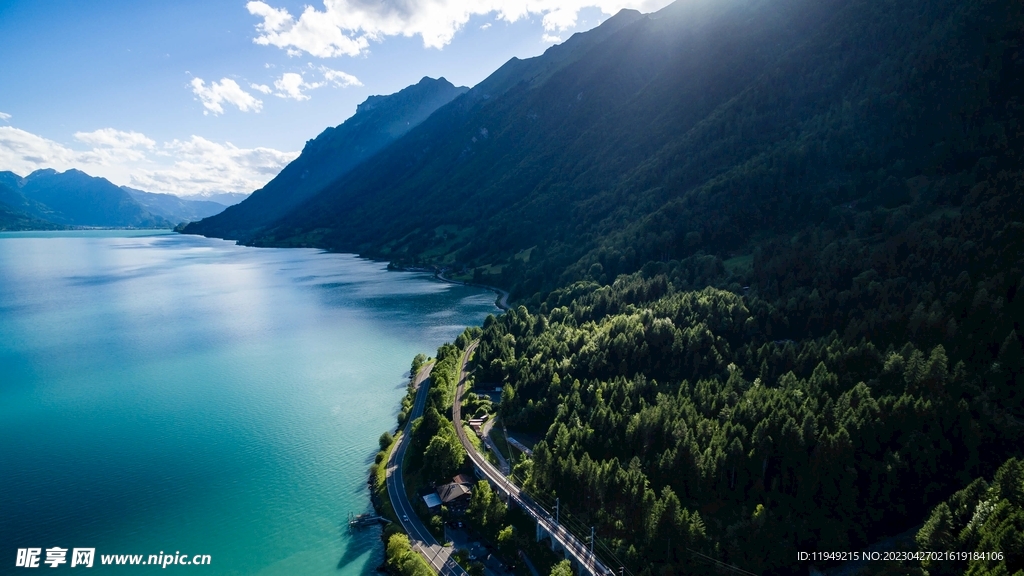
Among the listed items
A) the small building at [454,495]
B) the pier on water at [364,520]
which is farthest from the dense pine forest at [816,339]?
the pier on water at [364,520]

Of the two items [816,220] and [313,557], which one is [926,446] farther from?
[816,220]

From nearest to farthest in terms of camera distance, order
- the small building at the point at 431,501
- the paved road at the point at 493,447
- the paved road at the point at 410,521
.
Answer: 1. the paved road at the point at 410,521
2. the small building at the point at 431,501
3. the paved road at the point at 493,447

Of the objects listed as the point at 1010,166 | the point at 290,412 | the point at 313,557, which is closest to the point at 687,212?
the point at 1010,166

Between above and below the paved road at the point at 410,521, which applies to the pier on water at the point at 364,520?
below

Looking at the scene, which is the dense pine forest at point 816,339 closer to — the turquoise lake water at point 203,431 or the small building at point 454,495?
the small building at point 454,495

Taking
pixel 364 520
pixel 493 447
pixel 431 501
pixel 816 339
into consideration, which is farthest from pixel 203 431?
pixel 816 339

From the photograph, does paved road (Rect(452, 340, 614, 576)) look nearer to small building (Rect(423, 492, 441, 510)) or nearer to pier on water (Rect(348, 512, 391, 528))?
small building (Rect(423, 492, 441, 510))

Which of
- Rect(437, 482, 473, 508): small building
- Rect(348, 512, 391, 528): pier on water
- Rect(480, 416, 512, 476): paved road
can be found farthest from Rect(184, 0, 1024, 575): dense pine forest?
Rect(348, 512, 391, 528): pier on water
